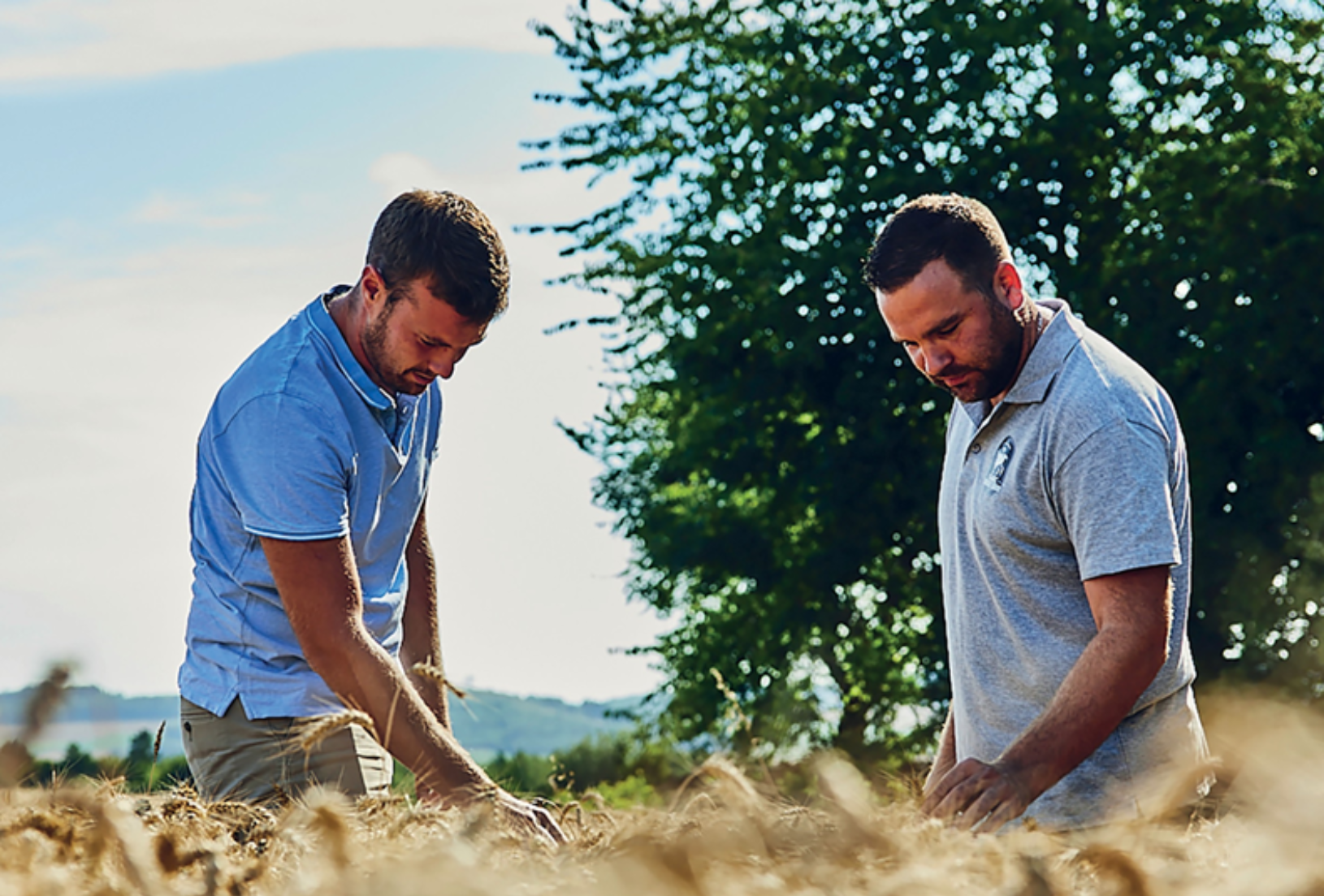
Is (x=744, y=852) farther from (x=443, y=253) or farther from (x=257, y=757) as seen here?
(x=443, y=253)

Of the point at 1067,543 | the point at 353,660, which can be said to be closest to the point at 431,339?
the point at 353,660

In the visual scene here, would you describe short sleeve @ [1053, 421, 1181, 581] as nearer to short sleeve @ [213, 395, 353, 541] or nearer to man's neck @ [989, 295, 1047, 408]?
man's neck @ [989, 295, 1047, 408]

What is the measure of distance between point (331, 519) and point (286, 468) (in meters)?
0.19

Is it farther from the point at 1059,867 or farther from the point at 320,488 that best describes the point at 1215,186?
the point at 1059,867

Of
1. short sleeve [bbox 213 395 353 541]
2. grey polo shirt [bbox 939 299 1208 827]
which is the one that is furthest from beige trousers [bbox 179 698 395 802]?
grey polo shirt [bbox 939 299 1208 827]

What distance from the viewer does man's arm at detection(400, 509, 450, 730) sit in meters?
4.60

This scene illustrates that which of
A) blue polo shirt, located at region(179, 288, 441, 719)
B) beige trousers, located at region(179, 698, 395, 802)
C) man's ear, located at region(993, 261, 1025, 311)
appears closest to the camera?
blue polo shirt, located at region(179, 288, 441, 719)

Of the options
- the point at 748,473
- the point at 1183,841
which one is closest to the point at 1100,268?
the point at 748,473

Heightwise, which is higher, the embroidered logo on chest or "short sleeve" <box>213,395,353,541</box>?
"short sleeve" <box>213,395,353,541</box>

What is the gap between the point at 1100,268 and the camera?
16312 mm

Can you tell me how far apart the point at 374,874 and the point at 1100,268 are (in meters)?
16.2

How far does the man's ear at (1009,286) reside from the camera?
12.6 feet

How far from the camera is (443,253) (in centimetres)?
394

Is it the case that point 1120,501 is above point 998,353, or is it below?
below
